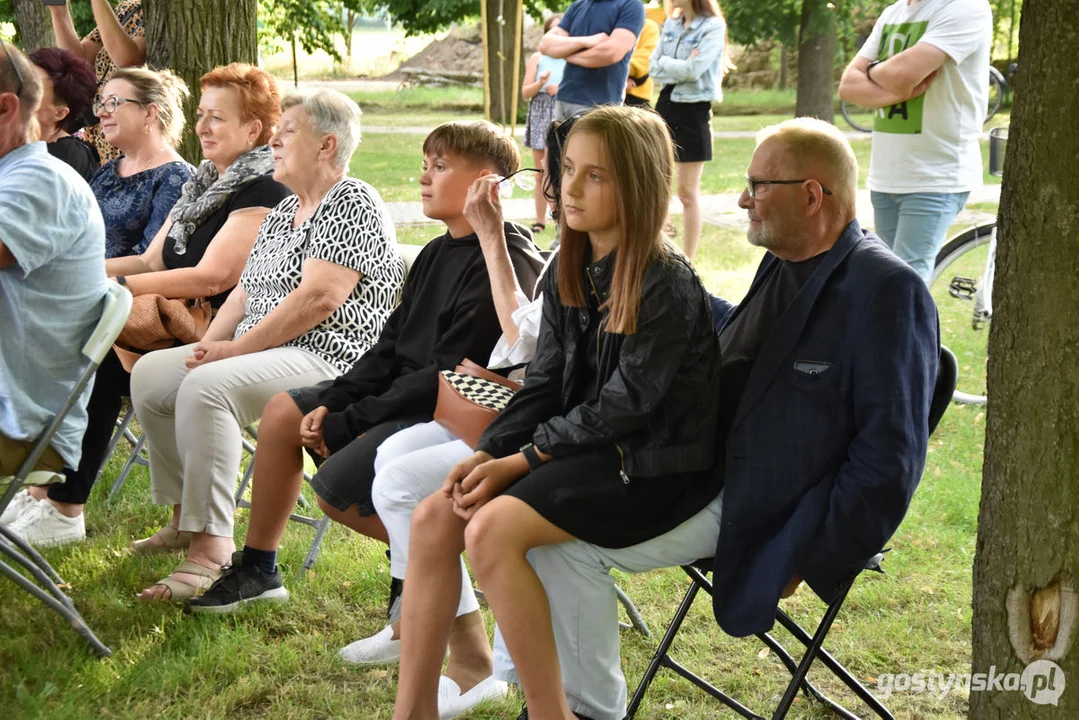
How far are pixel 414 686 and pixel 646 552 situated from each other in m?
0.65

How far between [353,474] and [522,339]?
1.96 feet

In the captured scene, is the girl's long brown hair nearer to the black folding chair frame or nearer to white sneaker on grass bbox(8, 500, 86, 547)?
the black folding chair frame

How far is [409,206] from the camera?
11.4 m

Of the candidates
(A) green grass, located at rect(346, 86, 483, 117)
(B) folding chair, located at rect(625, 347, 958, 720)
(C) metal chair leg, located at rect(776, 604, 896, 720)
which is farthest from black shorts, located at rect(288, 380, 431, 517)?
(A) green grass, located at rect(346, 86, 483, 117)

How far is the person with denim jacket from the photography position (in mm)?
7800

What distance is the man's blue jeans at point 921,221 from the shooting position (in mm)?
4605

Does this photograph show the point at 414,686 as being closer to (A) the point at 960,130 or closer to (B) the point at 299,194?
(B) the point at 299,194

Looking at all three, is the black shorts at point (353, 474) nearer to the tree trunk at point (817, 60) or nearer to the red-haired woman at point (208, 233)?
the red-haired woman at point (208, 233)

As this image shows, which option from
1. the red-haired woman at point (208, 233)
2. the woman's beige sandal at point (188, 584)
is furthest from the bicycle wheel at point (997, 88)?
the woman's beige sandal at point (188, 584)

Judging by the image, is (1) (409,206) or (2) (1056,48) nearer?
(2) (1056,48)

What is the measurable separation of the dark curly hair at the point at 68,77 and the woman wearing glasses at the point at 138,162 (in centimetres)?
77

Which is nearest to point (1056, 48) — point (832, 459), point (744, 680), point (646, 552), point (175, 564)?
point (832, 459)

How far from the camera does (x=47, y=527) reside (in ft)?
13.4

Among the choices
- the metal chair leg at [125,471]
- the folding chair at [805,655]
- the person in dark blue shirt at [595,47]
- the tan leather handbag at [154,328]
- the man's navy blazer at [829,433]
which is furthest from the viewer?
the person in dark blue shirt at [595,47]
